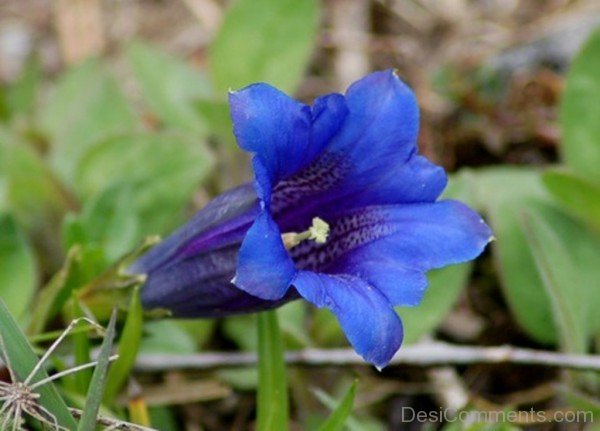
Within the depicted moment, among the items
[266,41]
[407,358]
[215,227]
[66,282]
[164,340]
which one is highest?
[266,41]

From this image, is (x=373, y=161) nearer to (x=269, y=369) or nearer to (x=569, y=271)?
(x=269, y=369)

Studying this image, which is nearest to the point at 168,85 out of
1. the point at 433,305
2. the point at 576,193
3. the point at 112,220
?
the point at 112,220

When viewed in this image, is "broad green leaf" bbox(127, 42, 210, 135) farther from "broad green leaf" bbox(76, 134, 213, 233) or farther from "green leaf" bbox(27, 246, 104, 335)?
"green leaf" bbox(27, 246, 104, 335)

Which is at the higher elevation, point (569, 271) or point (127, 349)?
point (127, 349)

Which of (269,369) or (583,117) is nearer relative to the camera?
(269,369)

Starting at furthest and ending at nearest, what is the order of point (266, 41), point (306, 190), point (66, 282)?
point (266, 41) < point (66, 282) < point (306, 190)

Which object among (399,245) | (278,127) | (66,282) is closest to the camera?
(278,127)
